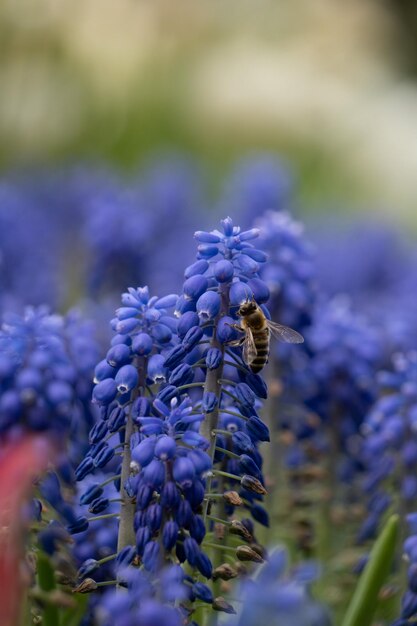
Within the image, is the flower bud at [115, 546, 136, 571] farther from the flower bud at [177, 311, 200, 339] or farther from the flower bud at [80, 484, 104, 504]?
the flower bud at [177, 311, 200, 339]

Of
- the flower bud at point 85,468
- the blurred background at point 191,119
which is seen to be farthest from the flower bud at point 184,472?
the blurred background at point 191,119

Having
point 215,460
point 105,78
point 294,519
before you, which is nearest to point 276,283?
point 294,519

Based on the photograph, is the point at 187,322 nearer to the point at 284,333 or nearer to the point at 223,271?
the point at 223,271

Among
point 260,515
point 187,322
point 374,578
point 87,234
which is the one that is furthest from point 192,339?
point 87,234

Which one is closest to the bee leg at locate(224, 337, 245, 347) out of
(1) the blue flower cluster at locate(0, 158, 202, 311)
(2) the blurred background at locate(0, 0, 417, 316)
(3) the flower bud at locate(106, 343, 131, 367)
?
(3) the flower bud at locate(106, 343, 131, 367)

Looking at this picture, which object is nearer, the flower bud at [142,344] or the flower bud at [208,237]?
the flower bud at [142,344]

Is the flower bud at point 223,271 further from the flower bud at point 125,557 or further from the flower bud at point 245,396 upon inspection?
the flower bud at point 125,557

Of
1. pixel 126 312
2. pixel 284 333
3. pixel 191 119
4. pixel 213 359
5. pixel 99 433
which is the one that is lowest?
pixel 99 433
